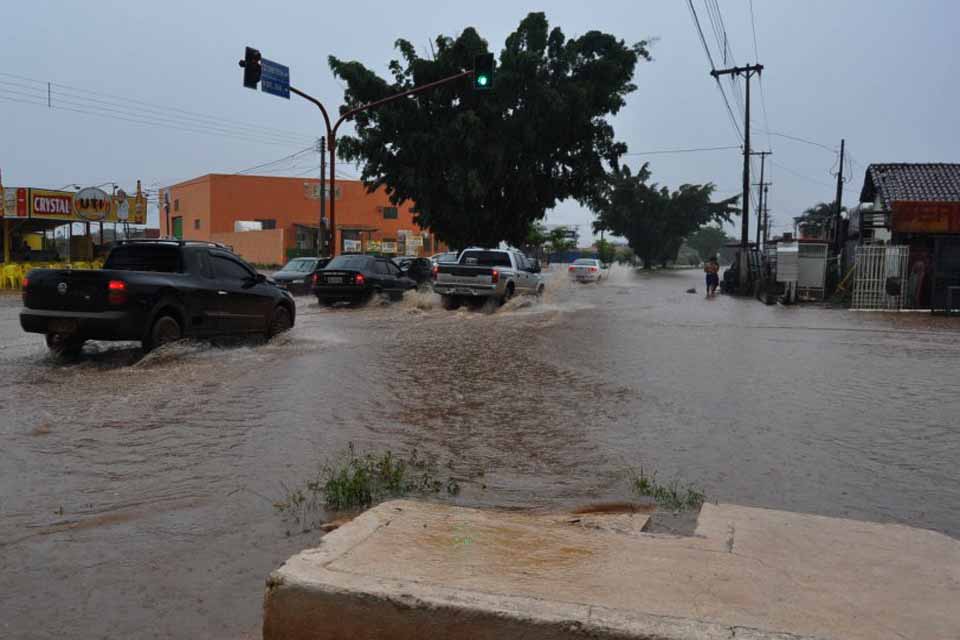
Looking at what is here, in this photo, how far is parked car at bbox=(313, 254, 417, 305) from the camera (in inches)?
853

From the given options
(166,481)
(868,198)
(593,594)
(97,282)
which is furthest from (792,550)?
(868,198)

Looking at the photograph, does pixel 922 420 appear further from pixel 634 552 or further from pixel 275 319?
pixel 275 319

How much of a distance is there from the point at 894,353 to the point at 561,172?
74.7ft

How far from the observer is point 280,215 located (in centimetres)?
5894

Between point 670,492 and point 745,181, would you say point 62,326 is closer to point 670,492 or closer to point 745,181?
point 670,492

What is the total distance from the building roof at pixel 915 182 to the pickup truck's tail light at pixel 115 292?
2888 cm

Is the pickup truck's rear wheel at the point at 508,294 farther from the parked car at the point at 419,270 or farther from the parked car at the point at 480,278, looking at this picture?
the parked car at the point at 419,270

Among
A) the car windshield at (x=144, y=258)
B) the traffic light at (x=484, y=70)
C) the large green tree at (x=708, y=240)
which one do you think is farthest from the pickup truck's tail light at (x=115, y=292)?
the large green tree at (x=708, y=240)

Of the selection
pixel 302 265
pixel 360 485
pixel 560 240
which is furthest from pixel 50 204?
pixel 560 240

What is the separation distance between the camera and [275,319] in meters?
13.9

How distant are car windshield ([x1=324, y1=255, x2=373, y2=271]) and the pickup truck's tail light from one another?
11.7m

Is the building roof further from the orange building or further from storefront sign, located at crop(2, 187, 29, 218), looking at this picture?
storefront sign, located at crop(2, 187, 29, 218)

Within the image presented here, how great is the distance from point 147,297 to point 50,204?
85.0 ft

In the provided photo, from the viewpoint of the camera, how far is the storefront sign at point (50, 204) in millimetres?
32438
